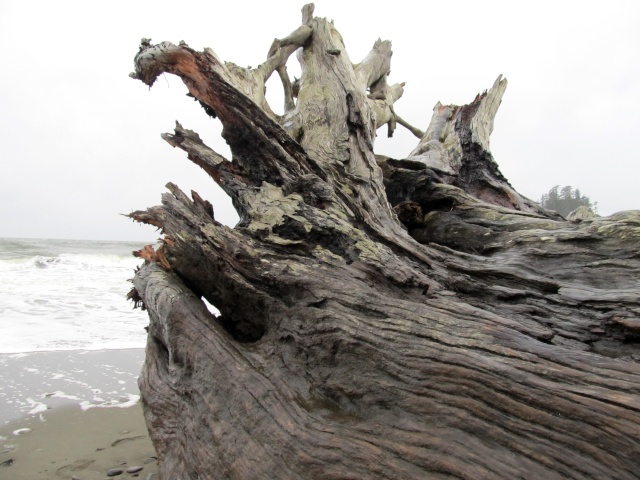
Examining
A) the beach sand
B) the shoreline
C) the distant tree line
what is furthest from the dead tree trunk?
the distant tree line

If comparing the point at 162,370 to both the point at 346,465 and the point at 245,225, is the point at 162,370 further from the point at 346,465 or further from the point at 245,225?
the point at 346,465

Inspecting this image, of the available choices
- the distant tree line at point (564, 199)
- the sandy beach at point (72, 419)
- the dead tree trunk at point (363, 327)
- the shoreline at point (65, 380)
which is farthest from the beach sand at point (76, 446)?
the distant tree line at point (564, 199)

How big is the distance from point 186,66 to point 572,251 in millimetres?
3656

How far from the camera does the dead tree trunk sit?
1.81 metres

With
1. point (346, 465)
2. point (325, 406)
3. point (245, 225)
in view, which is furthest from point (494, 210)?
point (346, 465)

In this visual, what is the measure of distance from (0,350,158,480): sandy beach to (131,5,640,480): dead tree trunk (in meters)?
1.37

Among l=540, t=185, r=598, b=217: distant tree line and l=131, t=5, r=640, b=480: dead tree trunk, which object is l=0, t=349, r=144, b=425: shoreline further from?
l=540, t=185, r=598, b=217: distant tree line

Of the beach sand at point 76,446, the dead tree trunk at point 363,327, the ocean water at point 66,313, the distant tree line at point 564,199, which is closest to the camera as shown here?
the dead tree trunk at point 363,327

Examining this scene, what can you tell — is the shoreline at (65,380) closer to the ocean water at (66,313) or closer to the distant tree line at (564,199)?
the ocean water at (66,313)

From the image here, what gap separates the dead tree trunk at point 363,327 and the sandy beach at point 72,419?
1.37 metres

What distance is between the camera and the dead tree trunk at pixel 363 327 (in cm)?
181

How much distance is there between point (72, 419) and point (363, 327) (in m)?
4.30

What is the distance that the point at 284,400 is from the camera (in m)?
2.34

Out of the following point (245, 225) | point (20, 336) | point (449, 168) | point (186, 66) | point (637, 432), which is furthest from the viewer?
point (20, 336)
